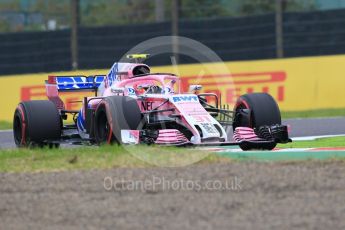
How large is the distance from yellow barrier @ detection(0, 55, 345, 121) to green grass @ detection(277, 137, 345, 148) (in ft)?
20.2

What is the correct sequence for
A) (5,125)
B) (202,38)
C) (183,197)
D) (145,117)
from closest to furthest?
1. (183,197)
2. (145,117)
3. (5,125)
4. (202,38)

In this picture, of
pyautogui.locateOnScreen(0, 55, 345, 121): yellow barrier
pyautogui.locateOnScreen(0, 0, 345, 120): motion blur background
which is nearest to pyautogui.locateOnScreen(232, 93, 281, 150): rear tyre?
pyautogui.locateOnScreen(0, 0, 345, 120): motion blur background

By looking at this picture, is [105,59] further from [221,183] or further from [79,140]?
[221,183]

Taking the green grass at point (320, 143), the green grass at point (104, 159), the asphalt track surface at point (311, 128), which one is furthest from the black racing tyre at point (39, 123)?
the green grass at point (320, 143)

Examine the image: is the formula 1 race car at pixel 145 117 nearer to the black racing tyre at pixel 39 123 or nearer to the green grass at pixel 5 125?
the black racing tyre at pixel 39 123

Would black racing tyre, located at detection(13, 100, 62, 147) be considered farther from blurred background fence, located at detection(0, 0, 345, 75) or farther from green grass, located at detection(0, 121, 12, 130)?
blurred background fence, located at detection(0, 0, 345, 75)

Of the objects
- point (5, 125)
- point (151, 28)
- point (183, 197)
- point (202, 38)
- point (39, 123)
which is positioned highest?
point (151, 28)

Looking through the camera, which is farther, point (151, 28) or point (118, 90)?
point (151, 28)

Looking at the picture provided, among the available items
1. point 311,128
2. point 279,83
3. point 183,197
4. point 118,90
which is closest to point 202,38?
point 279,83

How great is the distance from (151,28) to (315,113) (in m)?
4.85

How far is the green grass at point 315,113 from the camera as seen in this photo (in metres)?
19.3

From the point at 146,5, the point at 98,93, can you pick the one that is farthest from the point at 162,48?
the point at 98,93

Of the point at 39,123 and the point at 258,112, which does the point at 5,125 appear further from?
the point at 258,112

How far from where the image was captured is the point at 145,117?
37.3ft
